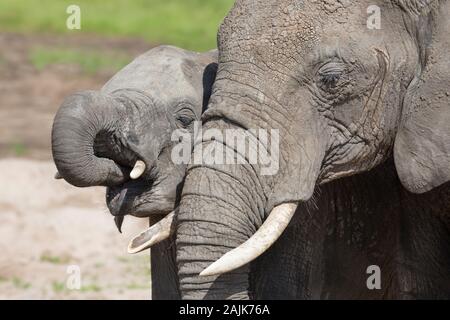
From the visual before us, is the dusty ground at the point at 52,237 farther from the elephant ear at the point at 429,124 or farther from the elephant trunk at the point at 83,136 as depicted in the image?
the elephant ear at the point at 429,124

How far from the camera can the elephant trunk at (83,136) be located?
18.2ft

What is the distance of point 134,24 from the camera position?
750 inches

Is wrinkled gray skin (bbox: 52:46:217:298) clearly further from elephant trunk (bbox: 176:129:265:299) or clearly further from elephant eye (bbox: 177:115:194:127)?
elephant trunk (bbox: 176:129:265:299)

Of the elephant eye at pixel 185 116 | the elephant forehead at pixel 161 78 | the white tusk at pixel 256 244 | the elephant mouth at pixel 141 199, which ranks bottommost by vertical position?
the white tusk at pixel 256 244

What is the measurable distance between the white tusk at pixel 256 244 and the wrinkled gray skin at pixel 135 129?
831 mm

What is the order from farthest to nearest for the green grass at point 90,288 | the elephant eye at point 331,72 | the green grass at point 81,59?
the green grass at point 81,59 < the green grass at point 90,288 < the elephant eye at point 331,72

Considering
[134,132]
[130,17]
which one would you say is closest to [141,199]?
[134,132]

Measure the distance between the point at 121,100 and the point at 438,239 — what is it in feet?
4.50

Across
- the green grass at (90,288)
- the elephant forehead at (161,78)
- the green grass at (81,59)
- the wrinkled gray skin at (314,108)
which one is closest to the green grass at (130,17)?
the green grass at (81,59)

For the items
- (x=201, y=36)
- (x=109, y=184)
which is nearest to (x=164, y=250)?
(x=109, y=184)

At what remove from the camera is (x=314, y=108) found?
532cm

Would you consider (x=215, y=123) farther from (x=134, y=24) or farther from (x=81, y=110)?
(x=134, y=24)

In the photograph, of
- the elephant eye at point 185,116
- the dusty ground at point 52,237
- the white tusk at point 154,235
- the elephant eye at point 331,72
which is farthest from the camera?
the dusty ground at point 52,237

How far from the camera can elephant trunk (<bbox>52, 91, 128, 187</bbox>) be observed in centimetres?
556
